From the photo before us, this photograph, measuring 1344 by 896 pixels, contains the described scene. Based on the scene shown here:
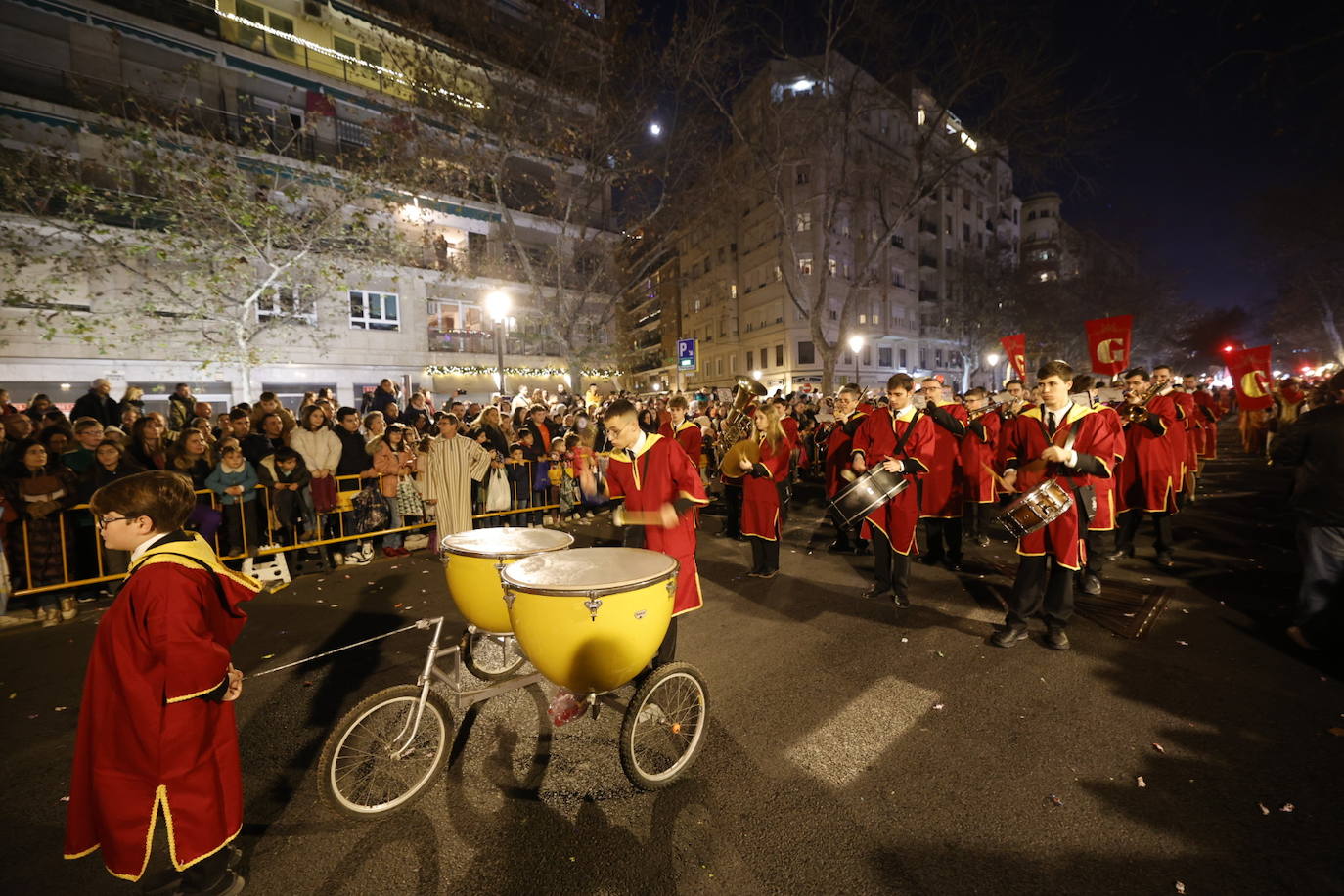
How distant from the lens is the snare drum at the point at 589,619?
105 inches

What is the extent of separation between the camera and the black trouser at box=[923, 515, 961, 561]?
752 cm

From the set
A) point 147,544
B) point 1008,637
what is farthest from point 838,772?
point 147,544

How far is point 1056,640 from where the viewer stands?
16.3 feet

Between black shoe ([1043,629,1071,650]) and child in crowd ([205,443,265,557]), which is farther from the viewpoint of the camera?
child in crowd ([205,443,265,557])

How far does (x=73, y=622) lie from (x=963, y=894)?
8528 mm

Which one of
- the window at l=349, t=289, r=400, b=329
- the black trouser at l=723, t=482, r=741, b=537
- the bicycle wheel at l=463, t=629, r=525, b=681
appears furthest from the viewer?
the window at l=349, t=289, r=400, b=329

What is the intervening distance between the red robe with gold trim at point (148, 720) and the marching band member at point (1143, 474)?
9466mm

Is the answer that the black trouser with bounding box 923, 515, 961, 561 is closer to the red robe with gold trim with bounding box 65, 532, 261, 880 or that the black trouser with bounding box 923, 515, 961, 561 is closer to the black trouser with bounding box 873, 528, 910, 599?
the black trouser with bounding box 873, 528, 910, 599

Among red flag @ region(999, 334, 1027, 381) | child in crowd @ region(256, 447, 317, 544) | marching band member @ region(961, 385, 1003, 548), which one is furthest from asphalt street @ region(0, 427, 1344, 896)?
red flag @ region(999, 334, 1027, 381)

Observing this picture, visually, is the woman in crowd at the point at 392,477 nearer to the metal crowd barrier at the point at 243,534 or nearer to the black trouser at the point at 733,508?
the metal crowd barrier at the point at 243,534

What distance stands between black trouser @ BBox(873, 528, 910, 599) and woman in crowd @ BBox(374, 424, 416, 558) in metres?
6.74


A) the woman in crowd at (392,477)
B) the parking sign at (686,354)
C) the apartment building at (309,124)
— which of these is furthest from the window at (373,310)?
the woman in crowd at (392,477)

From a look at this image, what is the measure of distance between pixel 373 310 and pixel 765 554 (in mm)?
24284

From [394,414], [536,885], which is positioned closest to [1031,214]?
[394,414]
